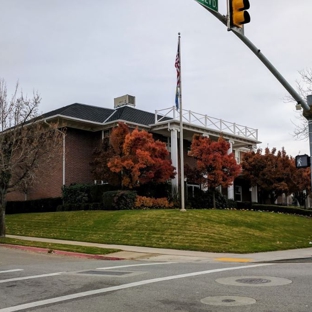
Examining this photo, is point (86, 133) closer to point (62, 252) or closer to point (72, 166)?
point (72, 166)

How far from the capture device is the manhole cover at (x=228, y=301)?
6578 millimetres

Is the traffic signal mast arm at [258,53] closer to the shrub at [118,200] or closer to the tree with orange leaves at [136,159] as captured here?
the tree with orange leaves at [136,159]

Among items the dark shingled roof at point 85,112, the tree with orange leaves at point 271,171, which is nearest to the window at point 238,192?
the tree with orange leaves at point 271,171

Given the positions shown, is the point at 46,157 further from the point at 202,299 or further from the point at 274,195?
the point at 274,195

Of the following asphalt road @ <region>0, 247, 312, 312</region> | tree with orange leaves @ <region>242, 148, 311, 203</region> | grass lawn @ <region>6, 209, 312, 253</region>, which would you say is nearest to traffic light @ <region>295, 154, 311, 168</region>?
grass lawn @ <region>6, 209, 312, 253</region>

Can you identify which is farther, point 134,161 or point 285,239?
point 134,161

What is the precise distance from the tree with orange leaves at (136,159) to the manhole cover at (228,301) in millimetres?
20348

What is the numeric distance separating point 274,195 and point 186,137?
1097 centimetres

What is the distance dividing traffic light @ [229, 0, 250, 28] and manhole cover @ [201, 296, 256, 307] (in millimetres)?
6253

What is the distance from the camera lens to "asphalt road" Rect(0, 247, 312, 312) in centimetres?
663

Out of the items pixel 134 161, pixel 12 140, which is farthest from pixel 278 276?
pixel 134 161

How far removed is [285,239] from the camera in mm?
19844

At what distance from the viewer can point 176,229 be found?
Result: 1986 cm

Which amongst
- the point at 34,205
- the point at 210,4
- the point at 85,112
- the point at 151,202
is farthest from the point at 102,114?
the point at 210,4
